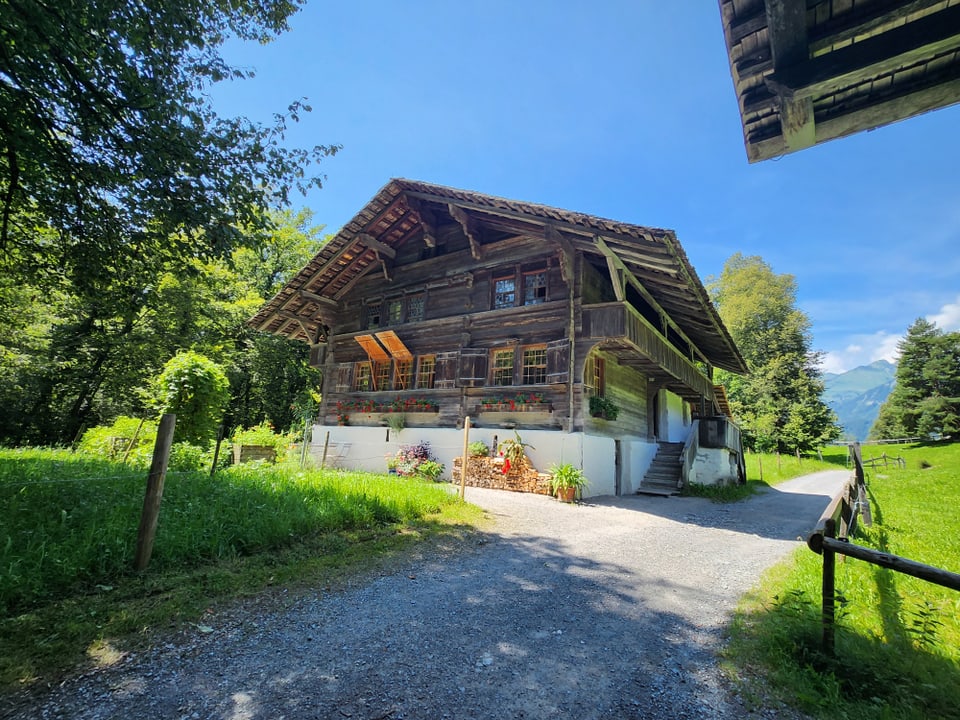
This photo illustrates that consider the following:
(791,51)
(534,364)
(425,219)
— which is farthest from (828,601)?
(425,219)

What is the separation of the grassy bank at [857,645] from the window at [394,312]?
14200 millimetres

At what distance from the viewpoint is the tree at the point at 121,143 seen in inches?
200

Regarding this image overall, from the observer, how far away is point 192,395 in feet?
38.0

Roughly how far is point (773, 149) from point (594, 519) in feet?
25.5

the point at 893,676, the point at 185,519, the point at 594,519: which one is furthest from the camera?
the point at 594,519

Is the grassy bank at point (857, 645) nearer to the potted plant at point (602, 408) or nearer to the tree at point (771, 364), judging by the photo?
the potted plant at point (602, 408)

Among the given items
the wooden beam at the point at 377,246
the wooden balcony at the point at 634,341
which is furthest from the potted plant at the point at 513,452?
the wooden beam at the point at 377,246

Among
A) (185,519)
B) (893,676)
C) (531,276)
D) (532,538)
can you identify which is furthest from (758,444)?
(185,519)

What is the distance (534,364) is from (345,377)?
858cm

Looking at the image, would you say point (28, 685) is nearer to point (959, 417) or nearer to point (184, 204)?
point (184, 204)

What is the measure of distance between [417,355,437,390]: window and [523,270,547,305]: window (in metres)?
4.12

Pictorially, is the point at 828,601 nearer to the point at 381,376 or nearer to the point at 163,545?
the point at 163,545

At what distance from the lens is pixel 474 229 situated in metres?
14.8

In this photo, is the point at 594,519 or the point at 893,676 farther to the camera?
the point at 594,519
